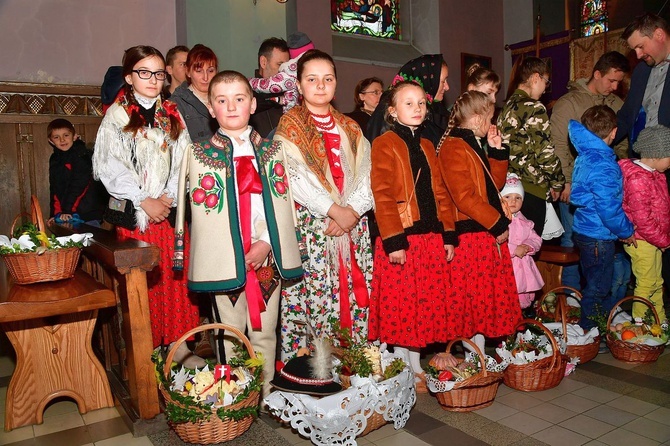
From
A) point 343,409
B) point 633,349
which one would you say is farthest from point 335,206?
point 633,349

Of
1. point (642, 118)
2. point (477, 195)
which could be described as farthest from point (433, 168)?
point (642, 118)

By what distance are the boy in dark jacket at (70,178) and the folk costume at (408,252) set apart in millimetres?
3032

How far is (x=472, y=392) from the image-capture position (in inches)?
124

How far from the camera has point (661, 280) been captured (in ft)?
13.9

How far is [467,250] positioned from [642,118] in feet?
7.58

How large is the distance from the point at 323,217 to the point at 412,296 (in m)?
0.67

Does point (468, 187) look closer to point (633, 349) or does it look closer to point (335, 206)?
point (335, 206)

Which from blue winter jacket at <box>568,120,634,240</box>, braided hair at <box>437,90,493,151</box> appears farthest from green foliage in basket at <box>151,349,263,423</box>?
blue winter jacket at <box>568,120,634,240</box>

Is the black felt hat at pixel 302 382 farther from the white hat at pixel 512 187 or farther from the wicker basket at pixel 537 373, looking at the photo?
the white hat at pixel 512 187

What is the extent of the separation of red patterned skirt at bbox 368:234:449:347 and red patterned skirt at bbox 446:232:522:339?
127 mm

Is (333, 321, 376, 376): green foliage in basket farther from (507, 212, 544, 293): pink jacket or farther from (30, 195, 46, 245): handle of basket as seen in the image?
(30, 195, 46, 245): handle of basket

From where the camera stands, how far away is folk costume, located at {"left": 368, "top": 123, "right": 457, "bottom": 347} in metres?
3.35

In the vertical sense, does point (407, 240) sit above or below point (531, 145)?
below

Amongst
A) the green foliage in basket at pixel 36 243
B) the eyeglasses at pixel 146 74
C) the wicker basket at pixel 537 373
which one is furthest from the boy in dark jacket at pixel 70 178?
the wicker basket at pixel 537 373
